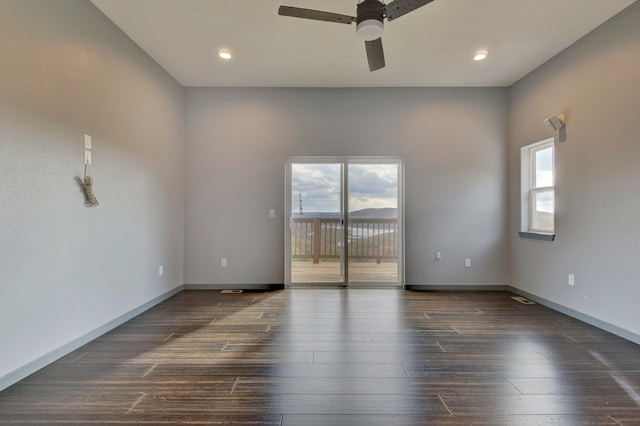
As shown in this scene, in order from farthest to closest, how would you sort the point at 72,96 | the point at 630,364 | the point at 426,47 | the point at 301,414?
the point at 426,47 → the point at 72,96 → the point at 630,364 → the point at 301,414

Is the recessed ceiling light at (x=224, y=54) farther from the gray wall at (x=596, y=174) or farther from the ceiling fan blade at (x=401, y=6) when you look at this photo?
the gray wall at (x=596, y=174)

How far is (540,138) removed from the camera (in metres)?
3.55

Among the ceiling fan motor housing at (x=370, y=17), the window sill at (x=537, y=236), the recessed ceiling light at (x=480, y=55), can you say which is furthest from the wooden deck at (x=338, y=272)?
the ceiling fan motor housing at (x=370, y=17)

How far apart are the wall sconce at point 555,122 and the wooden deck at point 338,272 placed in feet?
8.41

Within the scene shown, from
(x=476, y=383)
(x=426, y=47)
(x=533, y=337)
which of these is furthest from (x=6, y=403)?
→ (x=426, y=47)

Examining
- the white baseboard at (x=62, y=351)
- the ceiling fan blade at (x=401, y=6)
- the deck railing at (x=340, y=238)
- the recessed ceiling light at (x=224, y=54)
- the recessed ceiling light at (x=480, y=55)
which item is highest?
the recessed ceiling light at (x=480, y=55)

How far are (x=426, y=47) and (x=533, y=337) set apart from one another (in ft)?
10.1

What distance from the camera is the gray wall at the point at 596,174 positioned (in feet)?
8.28

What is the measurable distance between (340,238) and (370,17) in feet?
9.45

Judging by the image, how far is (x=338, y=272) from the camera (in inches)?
170

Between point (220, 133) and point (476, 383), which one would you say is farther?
point (220, 133)

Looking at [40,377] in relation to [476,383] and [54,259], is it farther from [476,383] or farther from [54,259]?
[476,383]

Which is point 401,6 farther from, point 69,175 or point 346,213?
point 69,175

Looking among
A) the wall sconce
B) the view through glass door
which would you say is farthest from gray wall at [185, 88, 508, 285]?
the wall sconce
